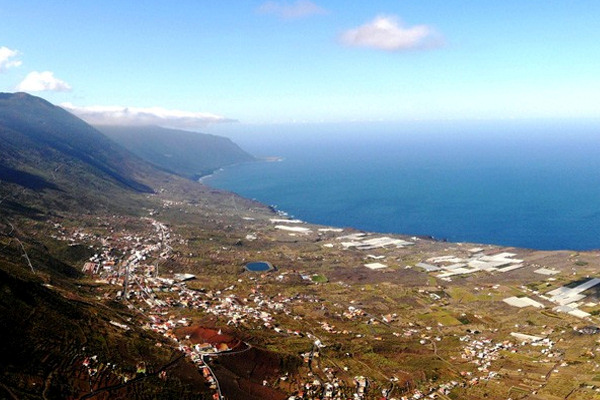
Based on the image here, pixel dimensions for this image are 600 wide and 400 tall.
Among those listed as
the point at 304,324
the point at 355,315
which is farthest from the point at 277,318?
the point at 355,315

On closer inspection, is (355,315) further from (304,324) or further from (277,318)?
(277,318)

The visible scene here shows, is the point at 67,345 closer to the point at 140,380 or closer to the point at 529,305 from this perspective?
the point at 140,380

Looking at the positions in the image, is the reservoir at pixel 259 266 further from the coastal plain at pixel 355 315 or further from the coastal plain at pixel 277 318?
the coastal plain at pixel 355 315

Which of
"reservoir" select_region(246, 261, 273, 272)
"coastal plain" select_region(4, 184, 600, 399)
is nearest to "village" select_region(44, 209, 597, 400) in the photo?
"coastal plain" select_region(4, 184, 600, 399)

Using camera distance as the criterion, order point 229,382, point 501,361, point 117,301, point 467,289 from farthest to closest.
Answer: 1. point 467,289
2. point 117,301
3. point 501,361
4. point 229,382

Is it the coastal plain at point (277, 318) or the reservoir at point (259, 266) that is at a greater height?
the coastal plain at point (277, 318)

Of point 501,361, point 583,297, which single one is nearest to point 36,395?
point 501,361

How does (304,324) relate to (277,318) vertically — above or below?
below

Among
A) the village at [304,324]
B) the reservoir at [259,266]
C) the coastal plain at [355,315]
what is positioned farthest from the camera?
the reservoir at [259,266]

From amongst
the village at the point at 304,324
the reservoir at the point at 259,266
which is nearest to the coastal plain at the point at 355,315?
the village at the point at 304,324

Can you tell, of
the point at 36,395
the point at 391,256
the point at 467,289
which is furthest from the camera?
the point at 391,256

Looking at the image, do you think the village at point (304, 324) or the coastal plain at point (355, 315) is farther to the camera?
the coastal plain at point (355, 315)
